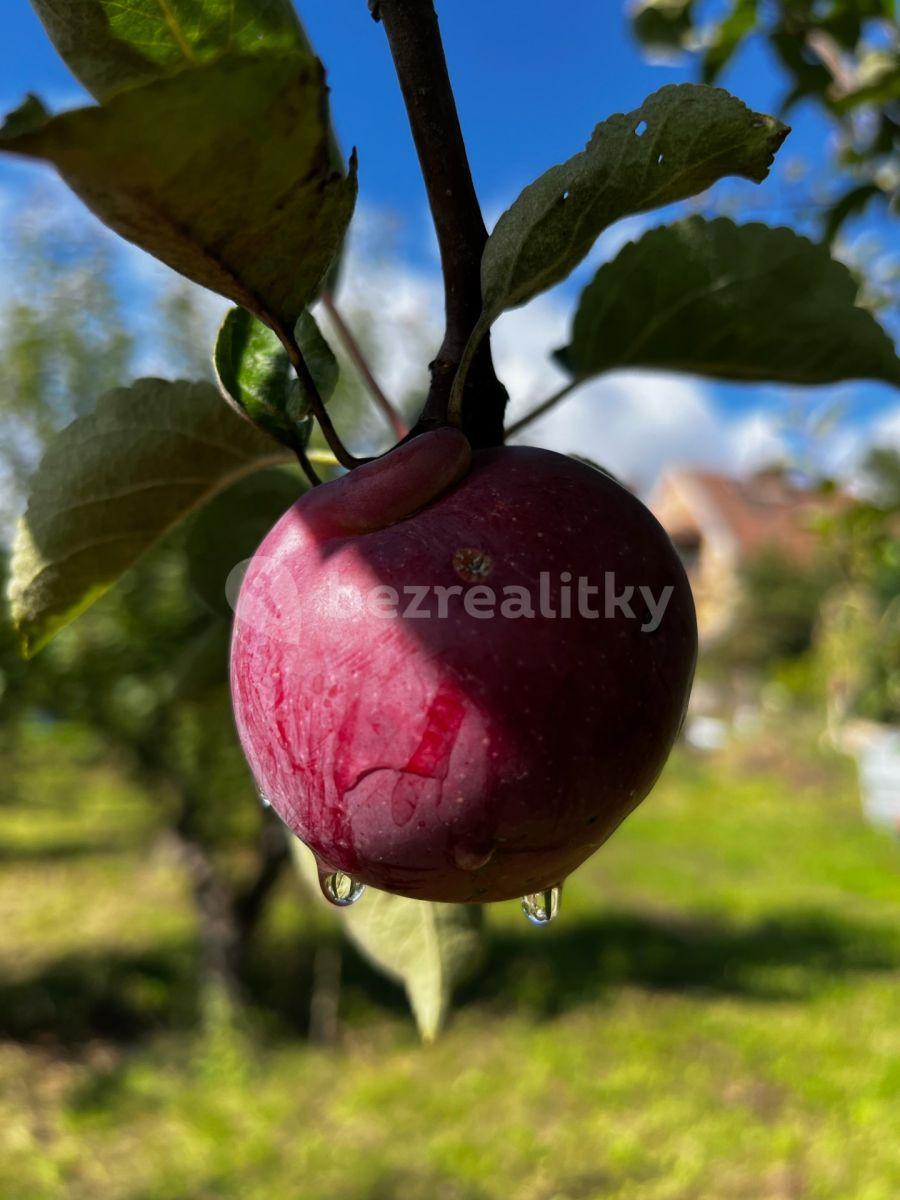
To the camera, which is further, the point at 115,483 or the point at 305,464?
the point at 115,483

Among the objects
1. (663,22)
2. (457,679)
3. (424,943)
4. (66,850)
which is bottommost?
(66,850)

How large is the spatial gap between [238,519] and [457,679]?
409 millimetres

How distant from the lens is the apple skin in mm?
464

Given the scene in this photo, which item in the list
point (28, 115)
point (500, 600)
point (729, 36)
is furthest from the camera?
point (729, 36)

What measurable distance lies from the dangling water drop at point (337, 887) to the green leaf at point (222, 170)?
12.8 inches

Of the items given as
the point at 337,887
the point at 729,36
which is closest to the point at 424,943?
the point at 337,887

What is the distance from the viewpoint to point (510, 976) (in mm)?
5867

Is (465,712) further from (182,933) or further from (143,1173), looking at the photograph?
(182,933)

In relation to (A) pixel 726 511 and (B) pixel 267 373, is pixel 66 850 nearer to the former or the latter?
(B) pixel 267 373

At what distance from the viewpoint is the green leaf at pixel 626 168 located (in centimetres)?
47

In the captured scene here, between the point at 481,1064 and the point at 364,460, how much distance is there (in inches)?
192

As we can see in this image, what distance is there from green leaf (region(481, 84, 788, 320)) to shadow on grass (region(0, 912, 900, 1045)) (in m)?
5.46

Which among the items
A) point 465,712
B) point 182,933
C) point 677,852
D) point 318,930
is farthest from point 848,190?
point 677,852

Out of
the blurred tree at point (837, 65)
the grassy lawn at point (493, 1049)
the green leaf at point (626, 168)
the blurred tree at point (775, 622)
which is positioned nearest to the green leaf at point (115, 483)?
the green leaf at point (626, 168)
